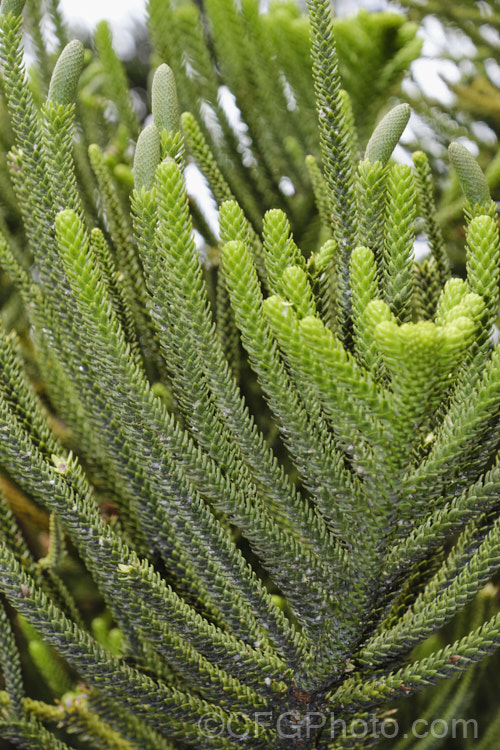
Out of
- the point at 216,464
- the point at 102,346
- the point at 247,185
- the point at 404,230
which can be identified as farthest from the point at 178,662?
the point at 247,185

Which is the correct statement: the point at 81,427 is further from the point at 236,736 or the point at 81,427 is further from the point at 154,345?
the point at 236,736

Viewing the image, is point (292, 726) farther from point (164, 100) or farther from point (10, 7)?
point (10, 7)

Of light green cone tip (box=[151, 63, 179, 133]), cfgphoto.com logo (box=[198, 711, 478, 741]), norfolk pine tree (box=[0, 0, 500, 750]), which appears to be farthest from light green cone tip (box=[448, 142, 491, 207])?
cfgphoto.com logo (box=[198, 711, 478, 741])

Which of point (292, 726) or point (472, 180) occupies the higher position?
point (472, 180)

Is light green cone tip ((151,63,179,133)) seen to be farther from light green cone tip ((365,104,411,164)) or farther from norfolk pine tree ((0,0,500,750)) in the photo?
light green cone tip ((365,104,411,164))

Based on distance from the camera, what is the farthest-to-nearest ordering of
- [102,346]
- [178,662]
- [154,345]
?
[154,345] → [178,662] → [102,346]

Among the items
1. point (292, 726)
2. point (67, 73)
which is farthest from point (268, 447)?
point (67, 73)

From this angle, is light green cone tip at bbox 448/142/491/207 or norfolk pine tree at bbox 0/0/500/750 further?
light green cone tip at bbox 448/142/491/207
